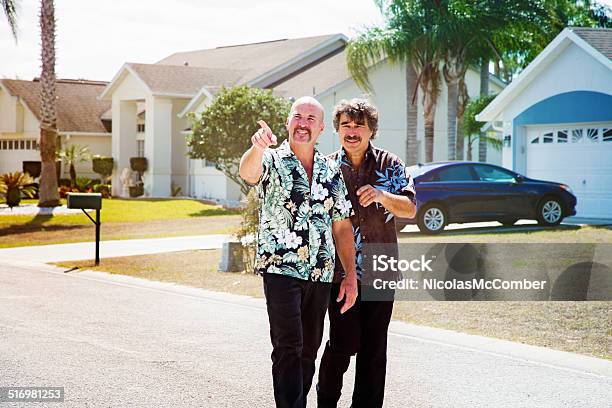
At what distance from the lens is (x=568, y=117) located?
2250 centimetres

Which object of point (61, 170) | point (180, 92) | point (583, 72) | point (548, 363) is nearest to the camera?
point (548, 363)

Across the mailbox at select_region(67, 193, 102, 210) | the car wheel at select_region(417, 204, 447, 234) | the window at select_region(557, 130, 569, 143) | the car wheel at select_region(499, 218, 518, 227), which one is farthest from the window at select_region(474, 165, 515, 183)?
the mailbox at select_region(67, 193, 102, 210)

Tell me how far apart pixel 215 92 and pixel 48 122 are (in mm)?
6761

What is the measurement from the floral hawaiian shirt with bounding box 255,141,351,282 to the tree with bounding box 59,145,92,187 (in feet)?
128

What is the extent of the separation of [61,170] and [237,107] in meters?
17.7

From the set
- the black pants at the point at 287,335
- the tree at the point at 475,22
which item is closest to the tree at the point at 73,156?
the tree at the point at 475,22

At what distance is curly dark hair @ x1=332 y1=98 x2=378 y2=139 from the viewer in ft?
18.4

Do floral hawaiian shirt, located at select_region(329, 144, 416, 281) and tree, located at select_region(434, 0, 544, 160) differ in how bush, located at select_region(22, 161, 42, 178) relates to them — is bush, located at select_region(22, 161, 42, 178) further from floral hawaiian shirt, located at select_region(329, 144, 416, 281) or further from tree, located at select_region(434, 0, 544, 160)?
floral hawaiian shirt, located at select_region(329, 144, 416, 281)

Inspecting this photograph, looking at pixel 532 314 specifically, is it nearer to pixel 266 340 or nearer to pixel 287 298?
pixel 266 340

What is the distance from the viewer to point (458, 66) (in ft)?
96.5

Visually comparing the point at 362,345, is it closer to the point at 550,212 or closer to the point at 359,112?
the point at 359,112

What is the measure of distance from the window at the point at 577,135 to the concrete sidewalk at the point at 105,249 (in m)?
8.73

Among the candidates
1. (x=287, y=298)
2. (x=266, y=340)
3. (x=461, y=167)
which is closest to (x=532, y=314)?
(x=266, y=340)

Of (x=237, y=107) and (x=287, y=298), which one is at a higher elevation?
(x=237, y=107)
